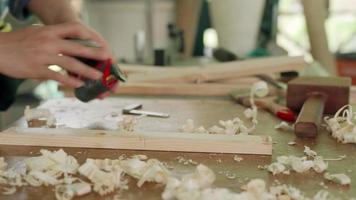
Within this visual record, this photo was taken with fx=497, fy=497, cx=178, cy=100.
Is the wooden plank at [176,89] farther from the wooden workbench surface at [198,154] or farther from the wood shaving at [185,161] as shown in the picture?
the wood shaving at [185,161]

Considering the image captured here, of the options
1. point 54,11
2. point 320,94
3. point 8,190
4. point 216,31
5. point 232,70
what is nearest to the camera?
point 8,190

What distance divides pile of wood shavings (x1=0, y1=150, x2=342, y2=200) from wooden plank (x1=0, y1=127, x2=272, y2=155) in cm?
6

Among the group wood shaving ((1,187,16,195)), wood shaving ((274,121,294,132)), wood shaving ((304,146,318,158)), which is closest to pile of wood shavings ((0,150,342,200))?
wood shaving ((1,187,16,195))

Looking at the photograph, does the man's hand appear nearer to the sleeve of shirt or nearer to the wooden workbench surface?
the wooden workbench surface

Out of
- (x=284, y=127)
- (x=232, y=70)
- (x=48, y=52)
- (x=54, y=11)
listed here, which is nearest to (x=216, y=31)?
(x=232, y=70)

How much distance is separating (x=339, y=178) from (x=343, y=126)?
20cm

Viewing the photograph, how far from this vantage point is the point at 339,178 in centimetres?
55

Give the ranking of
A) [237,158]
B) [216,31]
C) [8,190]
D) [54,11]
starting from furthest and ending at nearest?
[216,31] → [54,11] → [237,158] → [8,190]

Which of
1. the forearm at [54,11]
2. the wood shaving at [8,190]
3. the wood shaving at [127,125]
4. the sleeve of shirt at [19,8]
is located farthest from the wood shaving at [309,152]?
the sleeve of shirt at [19,8]

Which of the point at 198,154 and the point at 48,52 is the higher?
the point at 48,52

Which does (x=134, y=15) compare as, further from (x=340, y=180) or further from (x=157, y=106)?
(x=340, y=180)

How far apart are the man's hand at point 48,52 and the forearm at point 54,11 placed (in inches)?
10.2

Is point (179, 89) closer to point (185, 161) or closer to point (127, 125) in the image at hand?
point (127, 125)

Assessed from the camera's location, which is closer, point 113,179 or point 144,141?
point 113,179
